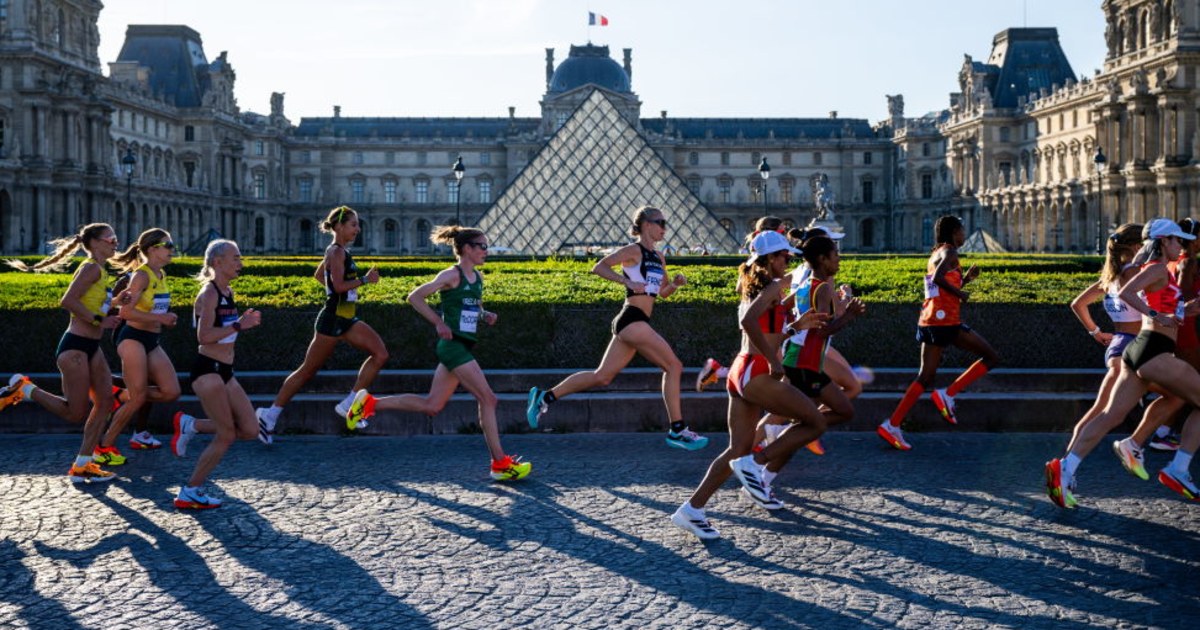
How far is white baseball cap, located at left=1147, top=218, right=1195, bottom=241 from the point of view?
6090mm

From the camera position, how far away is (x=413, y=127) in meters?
79.9

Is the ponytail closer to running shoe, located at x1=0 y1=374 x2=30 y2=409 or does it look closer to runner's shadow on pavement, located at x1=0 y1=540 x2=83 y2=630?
running shoe, located at x1=0 y1=374 x2=30 y2=409

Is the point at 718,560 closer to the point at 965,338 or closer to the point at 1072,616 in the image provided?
the point at 1072,616

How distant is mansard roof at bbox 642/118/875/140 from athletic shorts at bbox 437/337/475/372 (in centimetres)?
7341

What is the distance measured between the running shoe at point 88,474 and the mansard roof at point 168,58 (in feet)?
200

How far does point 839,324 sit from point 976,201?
61789 millimetres

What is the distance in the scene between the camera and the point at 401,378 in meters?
9.09

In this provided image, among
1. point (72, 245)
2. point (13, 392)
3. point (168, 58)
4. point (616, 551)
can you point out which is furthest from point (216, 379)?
point (168, 58)

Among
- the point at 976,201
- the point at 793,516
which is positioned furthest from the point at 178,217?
the point at 793,516

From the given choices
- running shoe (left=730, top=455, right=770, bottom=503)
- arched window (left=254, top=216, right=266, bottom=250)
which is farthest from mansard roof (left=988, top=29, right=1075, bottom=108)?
running shoe (left=730, top=455, right=770, bottom=503)

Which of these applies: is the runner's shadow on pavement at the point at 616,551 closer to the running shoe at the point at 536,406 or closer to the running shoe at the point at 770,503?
the running shoe at the point at 770,503

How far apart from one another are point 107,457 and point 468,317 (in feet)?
7.67

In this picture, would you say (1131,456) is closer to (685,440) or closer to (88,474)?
(685,440)

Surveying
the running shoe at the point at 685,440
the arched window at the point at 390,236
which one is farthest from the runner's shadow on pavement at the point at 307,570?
the arched window at the point at 390,236
